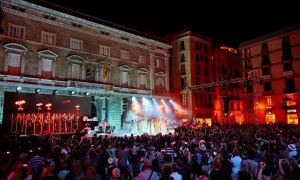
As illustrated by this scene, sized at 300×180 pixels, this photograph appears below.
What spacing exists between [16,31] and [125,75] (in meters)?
15.4

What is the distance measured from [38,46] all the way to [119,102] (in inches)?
503

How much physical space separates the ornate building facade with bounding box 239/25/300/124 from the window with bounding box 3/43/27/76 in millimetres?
33222

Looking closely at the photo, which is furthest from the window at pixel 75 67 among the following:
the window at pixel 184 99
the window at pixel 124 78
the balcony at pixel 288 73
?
the balcony at pixel 288 73

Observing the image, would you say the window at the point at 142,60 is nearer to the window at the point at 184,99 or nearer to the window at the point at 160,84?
the window at the point at 160,84

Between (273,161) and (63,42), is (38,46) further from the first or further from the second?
(273,161)

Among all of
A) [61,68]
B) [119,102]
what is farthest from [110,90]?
[61,68]

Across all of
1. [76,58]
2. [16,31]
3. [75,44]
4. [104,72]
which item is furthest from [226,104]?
[16,31]

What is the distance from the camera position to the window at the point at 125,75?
1425 inches

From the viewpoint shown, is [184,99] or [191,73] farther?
[184,99]

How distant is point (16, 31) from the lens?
26.4 metres

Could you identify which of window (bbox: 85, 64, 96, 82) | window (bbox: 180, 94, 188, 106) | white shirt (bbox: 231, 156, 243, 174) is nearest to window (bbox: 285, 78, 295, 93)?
window (bbox: 180, 94, 188, 106)

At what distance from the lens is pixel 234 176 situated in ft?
28.5

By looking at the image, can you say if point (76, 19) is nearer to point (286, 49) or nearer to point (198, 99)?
point (198, 99)

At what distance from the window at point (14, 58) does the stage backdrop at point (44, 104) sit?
2896mm
